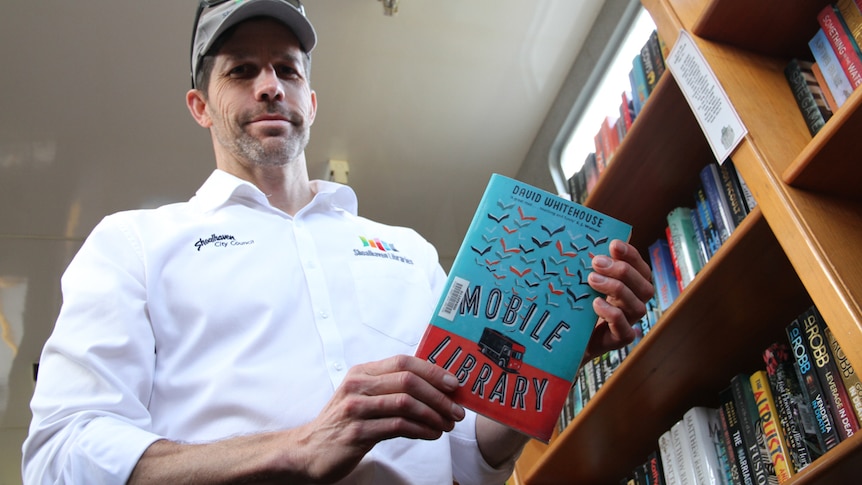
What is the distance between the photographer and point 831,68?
1.34 meters

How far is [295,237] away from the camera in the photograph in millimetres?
1375

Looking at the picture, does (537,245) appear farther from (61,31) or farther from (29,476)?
(61,31)

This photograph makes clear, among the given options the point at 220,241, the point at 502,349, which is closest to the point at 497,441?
the point at 502,349

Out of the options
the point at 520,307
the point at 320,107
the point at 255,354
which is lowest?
the point at 255,354

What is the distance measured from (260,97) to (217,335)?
60cm

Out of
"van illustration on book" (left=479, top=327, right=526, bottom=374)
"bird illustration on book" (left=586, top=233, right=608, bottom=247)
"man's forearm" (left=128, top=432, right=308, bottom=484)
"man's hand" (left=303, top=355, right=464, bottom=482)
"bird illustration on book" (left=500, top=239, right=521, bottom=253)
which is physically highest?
"bird illustration on book" (left=586, top=233, right=608, bottom=247)

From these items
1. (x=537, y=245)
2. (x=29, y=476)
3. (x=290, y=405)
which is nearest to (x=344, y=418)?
(x=290, y=405)

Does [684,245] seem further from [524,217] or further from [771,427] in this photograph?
[524,217]

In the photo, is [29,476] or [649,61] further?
[649,61]

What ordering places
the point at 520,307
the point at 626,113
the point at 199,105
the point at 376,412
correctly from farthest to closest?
the point at 626,113 → the point at 199,105 → the point at 520,307 → the point at 376,412

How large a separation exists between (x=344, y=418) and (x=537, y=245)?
0.38 metres

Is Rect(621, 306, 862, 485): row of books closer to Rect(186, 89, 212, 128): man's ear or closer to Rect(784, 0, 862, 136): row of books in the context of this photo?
Answer: Rect(784, 0, 862, 136): row of books

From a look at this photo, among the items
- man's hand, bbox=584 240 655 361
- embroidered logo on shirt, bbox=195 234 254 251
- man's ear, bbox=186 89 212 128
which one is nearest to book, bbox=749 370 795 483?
man's hand, bbox=584 240 655 361

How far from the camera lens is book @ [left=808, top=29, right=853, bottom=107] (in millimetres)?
1296
